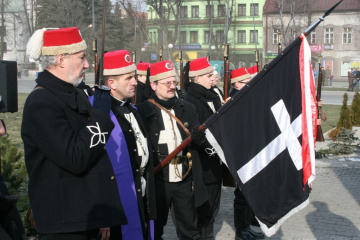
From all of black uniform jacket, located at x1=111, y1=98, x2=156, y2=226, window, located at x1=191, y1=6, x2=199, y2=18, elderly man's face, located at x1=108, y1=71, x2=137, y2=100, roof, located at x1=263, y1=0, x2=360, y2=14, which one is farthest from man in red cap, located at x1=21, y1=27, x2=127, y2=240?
window, located at x1=191, y1=6, x2=199, y2=18

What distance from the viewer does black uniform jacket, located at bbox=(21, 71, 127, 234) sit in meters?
2.91

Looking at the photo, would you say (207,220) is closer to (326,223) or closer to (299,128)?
(326,223)

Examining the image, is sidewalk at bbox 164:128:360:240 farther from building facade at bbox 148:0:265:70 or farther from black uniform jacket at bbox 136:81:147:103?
building facade at bbox 148:0:265:70

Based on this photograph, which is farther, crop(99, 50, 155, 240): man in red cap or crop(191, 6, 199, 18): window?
crop(191, 6, 199, 18): window

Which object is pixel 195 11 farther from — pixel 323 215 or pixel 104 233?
pixel 104 233

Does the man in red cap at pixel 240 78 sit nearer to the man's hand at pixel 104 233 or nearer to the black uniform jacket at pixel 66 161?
the man's hand at pixel 104 233

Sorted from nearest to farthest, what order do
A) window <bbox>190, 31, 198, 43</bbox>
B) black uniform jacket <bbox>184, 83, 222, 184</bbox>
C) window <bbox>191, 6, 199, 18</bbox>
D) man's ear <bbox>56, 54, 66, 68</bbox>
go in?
1. man's ear <bbox>56, 54, 66, 68</bbox>
2. black uniform jacket <bbox>184, 83, 222, 184</bbox>
3. window <bbox>191, 6, 199, 18</bbox>
4. window <bbox>190, 31, 198, 43</bbox>

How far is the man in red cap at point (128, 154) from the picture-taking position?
3.64 meters

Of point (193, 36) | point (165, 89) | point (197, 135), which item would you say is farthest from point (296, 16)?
point (197, 135)

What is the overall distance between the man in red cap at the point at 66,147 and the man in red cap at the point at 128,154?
48 centimetres

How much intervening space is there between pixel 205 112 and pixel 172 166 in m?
1.16

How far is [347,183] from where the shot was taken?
9.12 m

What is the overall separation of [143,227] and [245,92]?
48.7 inches

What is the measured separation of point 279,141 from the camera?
383 cm
